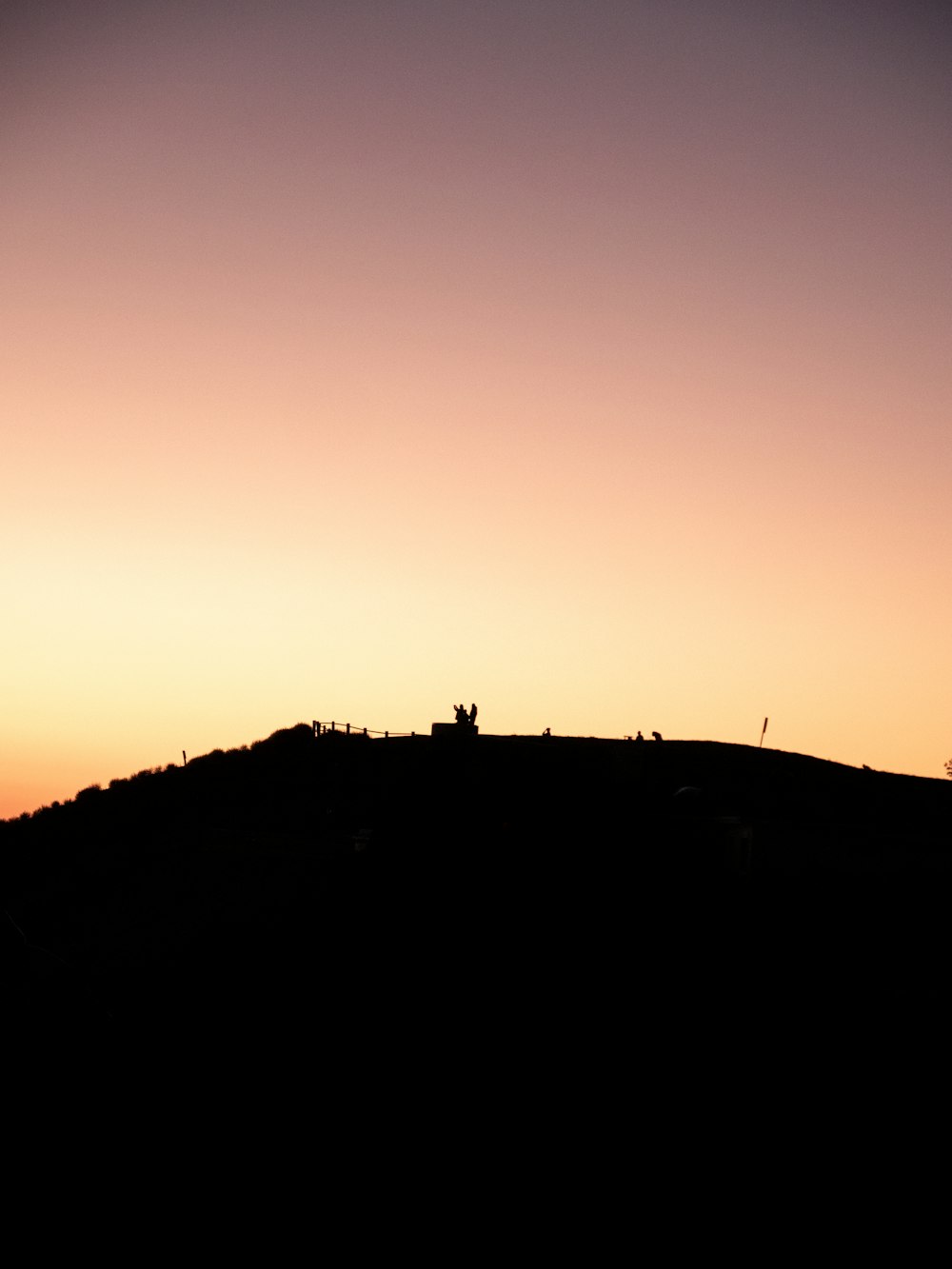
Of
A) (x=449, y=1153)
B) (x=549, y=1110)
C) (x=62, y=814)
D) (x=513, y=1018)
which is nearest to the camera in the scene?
(x=449, y=1153)

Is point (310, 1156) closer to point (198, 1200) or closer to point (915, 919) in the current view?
point (198, 1200)

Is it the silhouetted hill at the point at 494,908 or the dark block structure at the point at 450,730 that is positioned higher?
the dark block structure at the point at 450,730

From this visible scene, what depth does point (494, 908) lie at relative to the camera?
57.0ft

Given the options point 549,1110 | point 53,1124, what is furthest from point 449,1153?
point 53,1124

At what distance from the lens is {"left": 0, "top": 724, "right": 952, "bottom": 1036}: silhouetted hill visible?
1661cm

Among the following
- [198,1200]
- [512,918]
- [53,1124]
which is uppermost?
[512,918]

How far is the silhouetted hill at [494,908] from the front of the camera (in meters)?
16.6

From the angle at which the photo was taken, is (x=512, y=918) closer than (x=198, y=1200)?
No

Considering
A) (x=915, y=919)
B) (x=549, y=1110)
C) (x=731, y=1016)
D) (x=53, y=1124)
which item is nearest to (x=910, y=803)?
(x=915, y=919)

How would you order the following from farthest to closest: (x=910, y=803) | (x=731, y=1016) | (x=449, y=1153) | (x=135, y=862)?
1. (x=910, y=803)
2. (x=135, y=862)
3. (x=731, y=1016)
4. (x=449, y=1153)

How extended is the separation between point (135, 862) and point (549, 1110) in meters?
27.0

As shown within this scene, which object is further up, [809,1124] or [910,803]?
[910,803]

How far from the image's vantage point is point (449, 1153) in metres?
12.2

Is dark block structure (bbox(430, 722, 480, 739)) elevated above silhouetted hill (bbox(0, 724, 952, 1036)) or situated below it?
above
